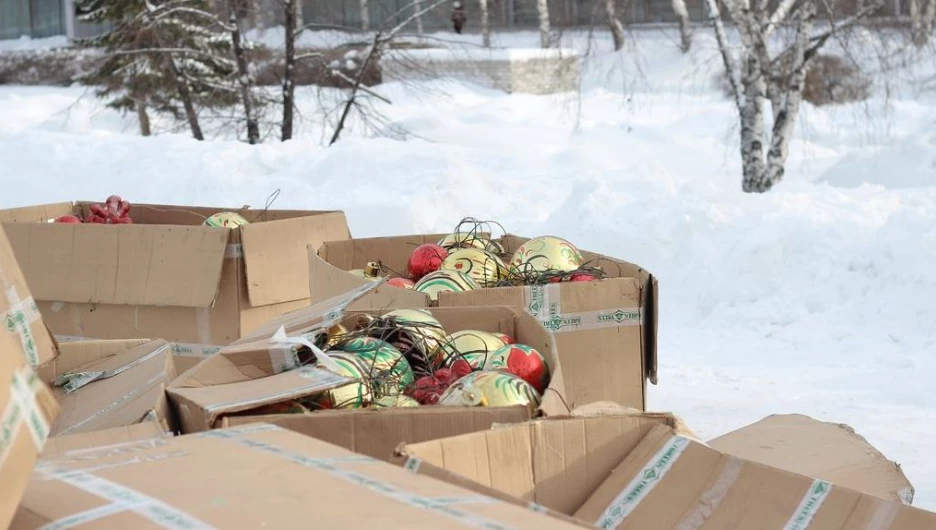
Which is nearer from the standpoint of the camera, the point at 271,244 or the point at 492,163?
the point at 271,244

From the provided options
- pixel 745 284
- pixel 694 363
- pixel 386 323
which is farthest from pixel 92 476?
pixel 745 284

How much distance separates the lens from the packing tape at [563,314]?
4.55 metres

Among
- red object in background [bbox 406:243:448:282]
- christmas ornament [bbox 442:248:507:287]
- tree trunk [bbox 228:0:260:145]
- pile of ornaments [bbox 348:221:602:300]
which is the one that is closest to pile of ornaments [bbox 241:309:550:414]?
pile of ornaments [bbox 348:221:602:300]

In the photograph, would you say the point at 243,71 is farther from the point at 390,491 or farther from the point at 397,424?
the point at 390,491

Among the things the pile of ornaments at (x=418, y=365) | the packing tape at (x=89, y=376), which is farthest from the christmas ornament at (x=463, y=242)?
the packing tape at (x=89, y=376)

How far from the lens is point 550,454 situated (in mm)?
2703

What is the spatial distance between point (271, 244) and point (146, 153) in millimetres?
8421

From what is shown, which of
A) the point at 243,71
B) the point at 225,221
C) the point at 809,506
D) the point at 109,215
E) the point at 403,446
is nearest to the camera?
the point at 403,446

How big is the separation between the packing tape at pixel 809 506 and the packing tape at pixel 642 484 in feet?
1.04

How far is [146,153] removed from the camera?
45.1 feet

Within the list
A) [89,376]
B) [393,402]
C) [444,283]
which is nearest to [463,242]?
[444,283]

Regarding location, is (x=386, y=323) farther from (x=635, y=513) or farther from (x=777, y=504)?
(x=777, y=504)

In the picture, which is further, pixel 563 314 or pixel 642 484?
pixel 563 314

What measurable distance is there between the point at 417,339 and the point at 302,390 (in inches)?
33.8
